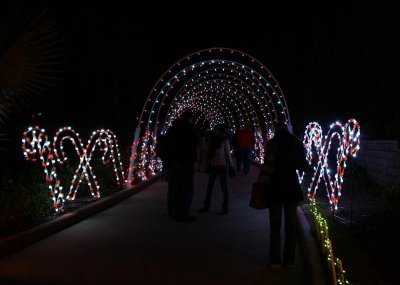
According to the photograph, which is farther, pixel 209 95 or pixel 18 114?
pixel 209 95

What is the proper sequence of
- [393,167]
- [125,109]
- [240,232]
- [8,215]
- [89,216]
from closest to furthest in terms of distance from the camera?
1. [8,215]
2. [240,232]
3. [89,216]
4. [393,167]
5. [125,109]

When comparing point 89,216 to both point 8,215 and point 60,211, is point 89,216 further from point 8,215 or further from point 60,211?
point 8,215

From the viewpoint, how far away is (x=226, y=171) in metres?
11.9

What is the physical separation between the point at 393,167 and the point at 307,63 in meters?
14.0

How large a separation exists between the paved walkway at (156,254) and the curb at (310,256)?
0.01m

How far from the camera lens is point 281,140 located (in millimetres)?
7270

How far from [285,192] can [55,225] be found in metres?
4.30

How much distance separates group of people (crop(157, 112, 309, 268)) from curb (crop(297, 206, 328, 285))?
11.2 inches

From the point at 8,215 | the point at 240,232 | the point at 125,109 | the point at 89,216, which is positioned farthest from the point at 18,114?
the point at 125,109

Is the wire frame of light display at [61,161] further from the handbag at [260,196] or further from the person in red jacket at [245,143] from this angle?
the person in red jacket at [245,143]

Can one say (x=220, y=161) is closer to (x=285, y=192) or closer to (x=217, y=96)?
(x=285, y=192)

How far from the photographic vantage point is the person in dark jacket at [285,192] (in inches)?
280

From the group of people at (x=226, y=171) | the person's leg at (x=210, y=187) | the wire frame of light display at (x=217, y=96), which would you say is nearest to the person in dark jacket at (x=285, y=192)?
the group of people at (x=226, y=171)

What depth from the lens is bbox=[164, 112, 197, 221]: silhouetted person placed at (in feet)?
35.5
